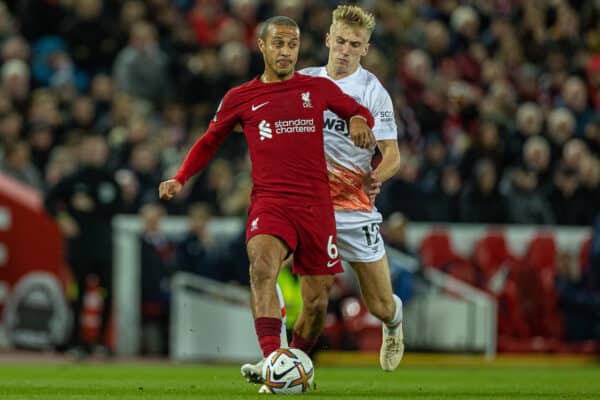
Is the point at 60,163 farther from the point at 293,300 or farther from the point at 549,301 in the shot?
the point at 549,301

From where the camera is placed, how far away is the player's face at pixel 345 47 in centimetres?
946

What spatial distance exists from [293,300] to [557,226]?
4.70m

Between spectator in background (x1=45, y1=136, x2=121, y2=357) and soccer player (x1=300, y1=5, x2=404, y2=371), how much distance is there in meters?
6.16

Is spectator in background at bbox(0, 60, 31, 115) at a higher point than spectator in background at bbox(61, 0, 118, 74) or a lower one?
lower

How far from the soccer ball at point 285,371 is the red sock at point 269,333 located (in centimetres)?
10

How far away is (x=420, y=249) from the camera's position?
16859 mm

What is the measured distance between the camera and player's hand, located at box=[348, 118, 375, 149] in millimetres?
8570

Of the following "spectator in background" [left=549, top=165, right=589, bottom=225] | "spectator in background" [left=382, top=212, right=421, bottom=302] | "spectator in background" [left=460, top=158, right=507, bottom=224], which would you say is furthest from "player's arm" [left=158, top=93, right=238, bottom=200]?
"spectator in background" [left=549, top=165, right=589, bottom=225]

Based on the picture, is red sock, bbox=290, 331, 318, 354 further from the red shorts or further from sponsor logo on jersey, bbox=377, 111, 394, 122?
sponsor logo on jersey, bbox=377, 111, 394, 122

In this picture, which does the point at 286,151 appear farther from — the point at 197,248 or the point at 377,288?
the point at 197,248

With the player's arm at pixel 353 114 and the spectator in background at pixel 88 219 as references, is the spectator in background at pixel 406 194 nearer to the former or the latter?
the spectator in background at pixel 88 219

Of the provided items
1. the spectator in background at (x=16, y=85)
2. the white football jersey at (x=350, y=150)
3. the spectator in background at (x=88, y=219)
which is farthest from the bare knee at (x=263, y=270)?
the spectator in background at (x=16, y=85)

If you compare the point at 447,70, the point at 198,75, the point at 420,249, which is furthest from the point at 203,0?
the point at 420,249

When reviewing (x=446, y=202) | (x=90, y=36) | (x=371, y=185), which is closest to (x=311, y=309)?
(x=371, y=185)
